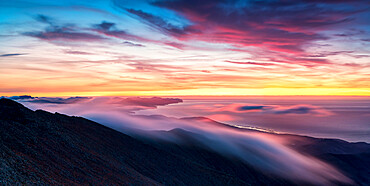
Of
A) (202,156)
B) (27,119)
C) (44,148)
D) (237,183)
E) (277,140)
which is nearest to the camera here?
(44,148)

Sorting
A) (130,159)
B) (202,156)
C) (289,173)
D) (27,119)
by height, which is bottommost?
(289,173)

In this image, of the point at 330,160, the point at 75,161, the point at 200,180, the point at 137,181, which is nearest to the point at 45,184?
the point at 75,161

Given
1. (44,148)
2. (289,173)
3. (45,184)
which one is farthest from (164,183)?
(289,173)

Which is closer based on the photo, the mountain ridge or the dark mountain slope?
the dark mountain slope

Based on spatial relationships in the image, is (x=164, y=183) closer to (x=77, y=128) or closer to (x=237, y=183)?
(x=237, y=183)

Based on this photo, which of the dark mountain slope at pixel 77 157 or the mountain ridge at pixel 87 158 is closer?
the dark mountain slope at pixel 77 157

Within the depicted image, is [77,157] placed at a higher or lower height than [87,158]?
higher

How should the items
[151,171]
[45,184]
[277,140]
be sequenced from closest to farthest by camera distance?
[45,184]
[151,171]
[277,140]

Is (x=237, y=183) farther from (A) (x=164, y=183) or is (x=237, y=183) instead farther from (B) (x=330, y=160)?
(B) (x=330, y=160)

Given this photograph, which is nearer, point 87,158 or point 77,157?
point 77,157

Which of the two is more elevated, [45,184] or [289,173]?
[45,184]

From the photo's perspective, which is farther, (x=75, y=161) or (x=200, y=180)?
(x=200, y=180)
